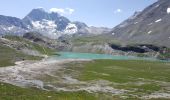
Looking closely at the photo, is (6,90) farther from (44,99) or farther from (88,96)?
(88,96)

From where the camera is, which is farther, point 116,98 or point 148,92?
point 148,92

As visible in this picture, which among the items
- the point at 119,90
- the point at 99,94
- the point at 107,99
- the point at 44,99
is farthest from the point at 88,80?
the point at 44,99

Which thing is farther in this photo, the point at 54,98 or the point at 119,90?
the point at 119,90

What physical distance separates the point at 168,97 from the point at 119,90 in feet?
51.2

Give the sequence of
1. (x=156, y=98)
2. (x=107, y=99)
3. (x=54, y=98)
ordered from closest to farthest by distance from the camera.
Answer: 1. (x=54, y=98)
2. (x=107, y=99)
3. (x=156, y=98)

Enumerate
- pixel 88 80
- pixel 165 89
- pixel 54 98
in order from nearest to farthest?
pixel 54 98, pixel 165 89, pixel 88 80

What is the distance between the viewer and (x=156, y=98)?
80.1m

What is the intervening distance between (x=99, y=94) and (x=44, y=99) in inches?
737

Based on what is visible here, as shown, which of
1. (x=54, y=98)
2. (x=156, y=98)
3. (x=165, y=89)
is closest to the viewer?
(x=54, y=98)

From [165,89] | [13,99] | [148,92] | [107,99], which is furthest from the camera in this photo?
[165,89]

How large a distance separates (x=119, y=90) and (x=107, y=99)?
20334 millimetres

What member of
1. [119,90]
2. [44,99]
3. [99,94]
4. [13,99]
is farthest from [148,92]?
[13,99]

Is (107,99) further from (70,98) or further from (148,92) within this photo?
(148,92)

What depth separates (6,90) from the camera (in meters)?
75.8
